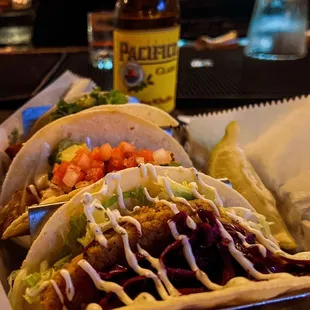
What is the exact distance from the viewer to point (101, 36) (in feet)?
11.4

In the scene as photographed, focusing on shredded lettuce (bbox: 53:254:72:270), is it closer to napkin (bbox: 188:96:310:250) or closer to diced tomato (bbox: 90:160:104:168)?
diced tomato (bbox: 90:160:104:168)

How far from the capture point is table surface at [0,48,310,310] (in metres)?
2.73

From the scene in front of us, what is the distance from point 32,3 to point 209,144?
4.65 m

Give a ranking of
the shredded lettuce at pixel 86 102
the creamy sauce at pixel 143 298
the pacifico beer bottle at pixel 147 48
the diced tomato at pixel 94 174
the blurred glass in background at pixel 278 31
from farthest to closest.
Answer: the blurred glass in background at pixel 278 31 → the pacifico beer bottle at pixel 147 48 → the shredded lettuce at pixel 86 102 → the diced tomato at pixel 94 174 → the creamy sauce at pixel 143 298

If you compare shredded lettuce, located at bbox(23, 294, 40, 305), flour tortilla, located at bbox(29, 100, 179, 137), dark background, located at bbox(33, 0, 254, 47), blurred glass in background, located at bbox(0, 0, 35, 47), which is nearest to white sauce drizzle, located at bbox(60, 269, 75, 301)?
shredded lettuce, located at bbox(23, 294, 40, 305)

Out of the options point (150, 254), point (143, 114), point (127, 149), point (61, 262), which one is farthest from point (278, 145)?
point (61, 262)

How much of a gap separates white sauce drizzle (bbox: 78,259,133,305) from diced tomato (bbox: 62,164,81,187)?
49cm

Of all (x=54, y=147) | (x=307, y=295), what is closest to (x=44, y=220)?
(x=54, y=147)

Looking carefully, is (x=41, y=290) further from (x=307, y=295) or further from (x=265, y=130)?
(x=265, y=130)

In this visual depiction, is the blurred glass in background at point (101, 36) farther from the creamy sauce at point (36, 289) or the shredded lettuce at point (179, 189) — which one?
the creamy sauce at point (36, 289)

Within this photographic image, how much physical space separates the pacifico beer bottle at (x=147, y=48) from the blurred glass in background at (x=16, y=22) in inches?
147

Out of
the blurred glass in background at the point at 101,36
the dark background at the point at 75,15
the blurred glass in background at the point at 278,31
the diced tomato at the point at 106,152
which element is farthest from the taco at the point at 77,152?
the dark background at the point at 75,15

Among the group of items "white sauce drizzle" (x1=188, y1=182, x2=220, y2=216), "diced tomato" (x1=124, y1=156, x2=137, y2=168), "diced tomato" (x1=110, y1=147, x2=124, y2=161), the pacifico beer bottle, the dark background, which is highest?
the pacifico beer bottle

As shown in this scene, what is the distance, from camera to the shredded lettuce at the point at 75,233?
1.27 meters
